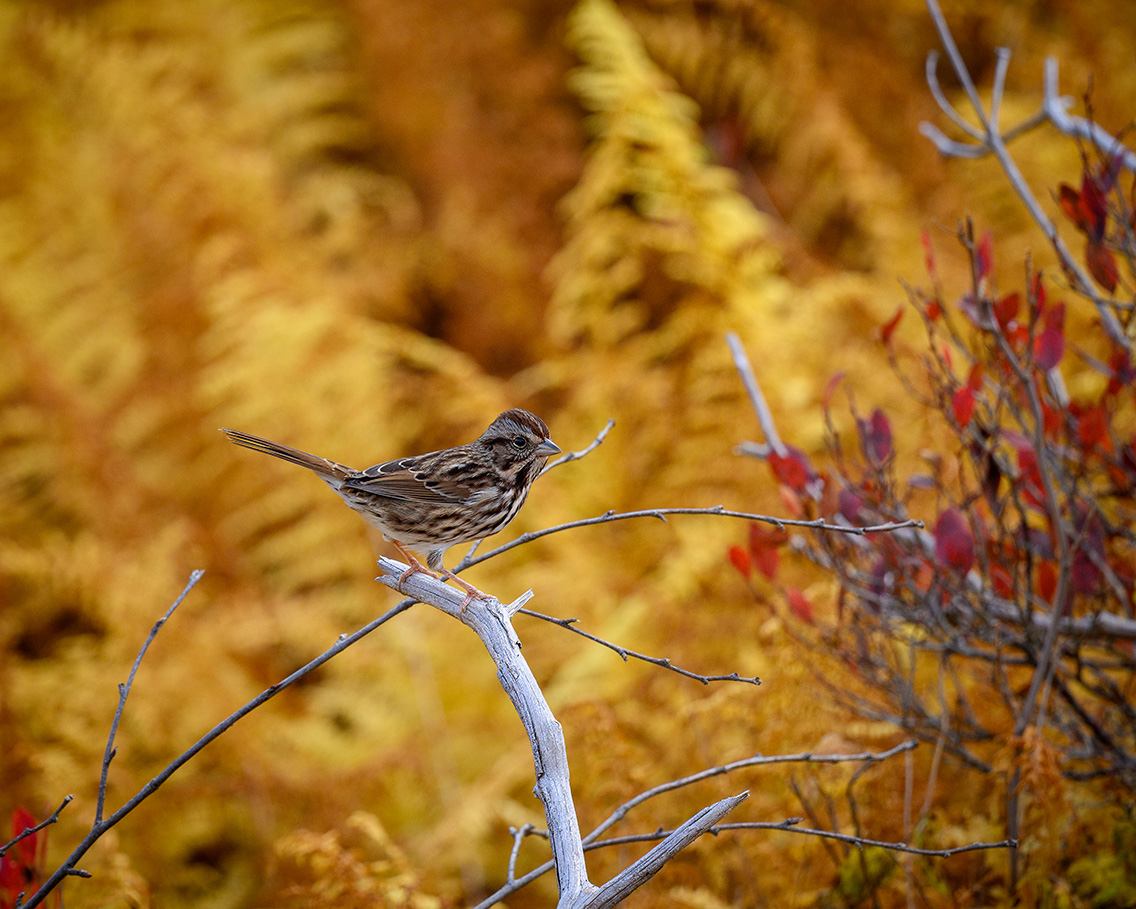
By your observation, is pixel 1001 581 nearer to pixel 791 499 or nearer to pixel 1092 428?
pixel 1092 428

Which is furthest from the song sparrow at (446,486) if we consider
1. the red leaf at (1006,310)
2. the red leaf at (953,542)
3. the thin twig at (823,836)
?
the red leaf at (1006,310)

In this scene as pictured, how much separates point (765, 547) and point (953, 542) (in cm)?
44

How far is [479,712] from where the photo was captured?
409 cm

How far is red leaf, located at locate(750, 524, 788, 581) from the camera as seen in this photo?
2.13 meters

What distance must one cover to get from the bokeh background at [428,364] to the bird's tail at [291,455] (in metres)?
0.91

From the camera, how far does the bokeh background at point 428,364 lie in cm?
334

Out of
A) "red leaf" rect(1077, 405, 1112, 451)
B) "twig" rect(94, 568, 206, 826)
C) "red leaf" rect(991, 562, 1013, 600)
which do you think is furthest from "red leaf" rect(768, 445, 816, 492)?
"twig" rect(94, 568, 206, 826)

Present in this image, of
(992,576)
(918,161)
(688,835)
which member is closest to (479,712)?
(992,576)

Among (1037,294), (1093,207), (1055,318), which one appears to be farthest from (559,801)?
(1093,207)

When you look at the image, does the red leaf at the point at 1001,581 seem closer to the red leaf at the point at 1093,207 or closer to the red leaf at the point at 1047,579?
the red leaf at the point at 1047,579

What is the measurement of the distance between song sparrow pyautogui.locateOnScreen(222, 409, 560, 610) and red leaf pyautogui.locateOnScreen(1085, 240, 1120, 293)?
4.33 ft

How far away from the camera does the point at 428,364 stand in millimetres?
4383

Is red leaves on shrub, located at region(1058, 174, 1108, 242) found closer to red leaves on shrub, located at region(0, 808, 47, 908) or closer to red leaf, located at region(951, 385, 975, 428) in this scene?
red leaf, located at region(951, 385, 975, 428)

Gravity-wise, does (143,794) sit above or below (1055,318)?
below
